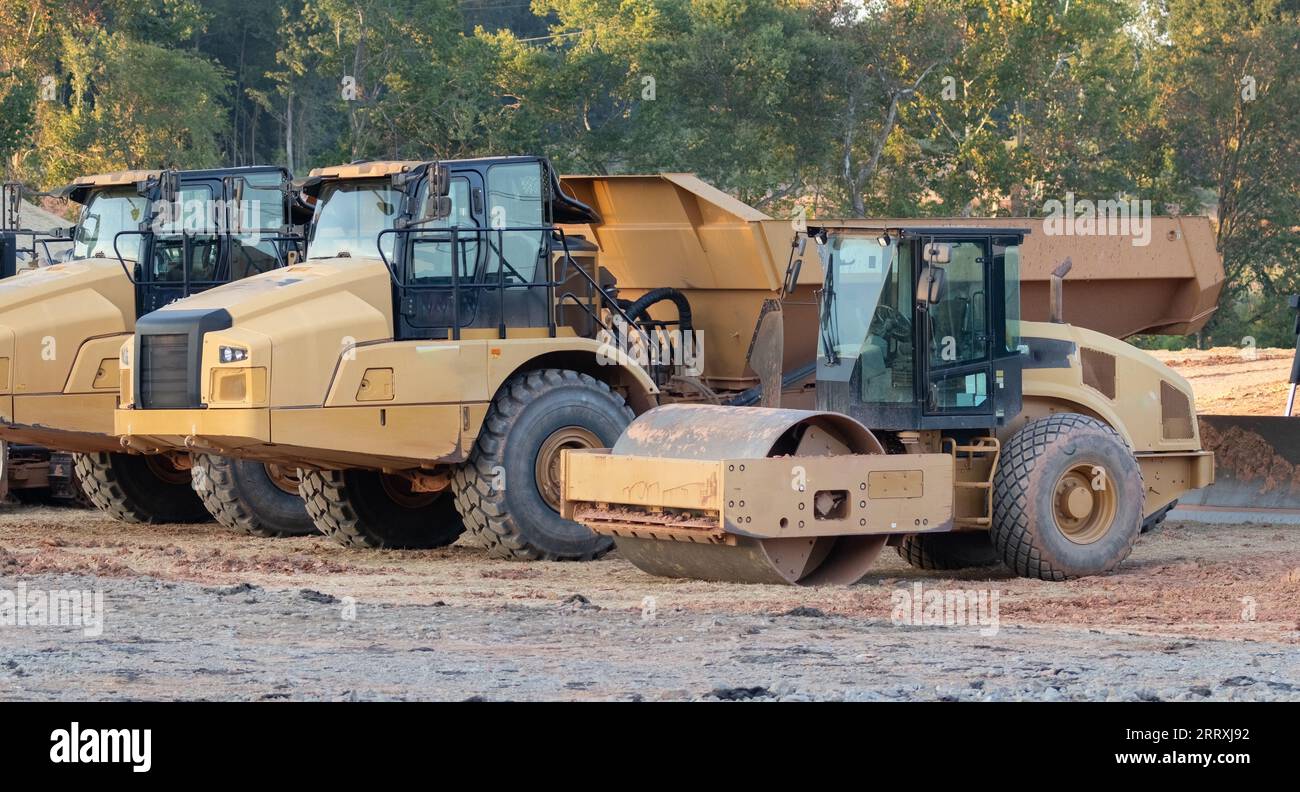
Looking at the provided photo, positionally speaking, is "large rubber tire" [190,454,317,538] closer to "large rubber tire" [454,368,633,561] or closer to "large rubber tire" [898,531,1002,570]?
"large rubber tire" [454,368,633,561]

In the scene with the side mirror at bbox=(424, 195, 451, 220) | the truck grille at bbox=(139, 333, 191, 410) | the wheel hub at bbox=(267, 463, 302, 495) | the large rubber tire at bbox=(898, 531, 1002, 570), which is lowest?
the large rubber tire at bbox=(898, 531, 1002, 570)

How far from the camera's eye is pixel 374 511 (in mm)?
13898

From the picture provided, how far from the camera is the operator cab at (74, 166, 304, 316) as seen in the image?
15.0m

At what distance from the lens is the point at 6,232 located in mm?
16828

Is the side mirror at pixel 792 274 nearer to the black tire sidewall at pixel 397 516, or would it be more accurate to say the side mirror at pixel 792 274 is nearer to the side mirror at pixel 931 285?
the side mirror at pixel 931 285

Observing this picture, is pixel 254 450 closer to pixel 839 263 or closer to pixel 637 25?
pixel 839 263

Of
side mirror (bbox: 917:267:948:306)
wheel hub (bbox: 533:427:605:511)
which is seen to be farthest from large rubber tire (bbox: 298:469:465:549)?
side mirror (bbox: 917:267:948:306)

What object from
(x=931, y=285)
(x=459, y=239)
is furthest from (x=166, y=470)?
(x=931, y=285)

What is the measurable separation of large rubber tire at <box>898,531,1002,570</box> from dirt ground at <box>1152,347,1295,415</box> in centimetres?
1161

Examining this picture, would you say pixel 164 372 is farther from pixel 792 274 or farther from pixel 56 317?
pixel 792 274

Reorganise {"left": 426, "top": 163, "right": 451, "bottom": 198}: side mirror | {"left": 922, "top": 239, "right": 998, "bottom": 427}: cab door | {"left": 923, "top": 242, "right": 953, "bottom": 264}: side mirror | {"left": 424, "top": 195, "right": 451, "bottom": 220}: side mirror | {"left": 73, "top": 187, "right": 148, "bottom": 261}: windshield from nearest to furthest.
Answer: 1. {"left": 923, "top": 242, "right": 953, "bottom": 264}: side mirror
2. {"left": 922, "top": 239, "right": 998, "bottom": 427}: cab door
3. {"left": 424, "top": 195, "right": 451, "bottom": 220}: side mirror
4. {"left": 426, "top": 163, "right": 451, "bottom": 198}: side mirror
5. {"left": 73, "top": 187, "right": 148, "bottom": 261}: windshield

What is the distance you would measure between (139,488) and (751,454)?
7493 millimetres

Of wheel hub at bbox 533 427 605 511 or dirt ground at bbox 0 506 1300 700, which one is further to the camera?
wheel hub at bbox 533 427 605 511

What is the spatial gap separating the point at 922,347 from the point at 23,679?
5939 mm
